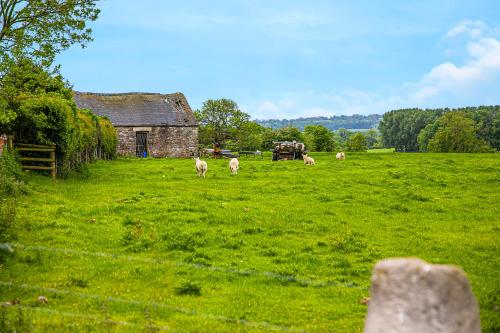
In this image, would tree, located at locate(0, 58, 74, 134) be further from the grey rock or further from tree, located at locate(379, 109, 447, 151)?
tree, located at locate(379, 109, 447, 151)

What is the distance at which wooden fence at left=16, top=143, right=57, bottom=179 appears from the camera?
2552 cm

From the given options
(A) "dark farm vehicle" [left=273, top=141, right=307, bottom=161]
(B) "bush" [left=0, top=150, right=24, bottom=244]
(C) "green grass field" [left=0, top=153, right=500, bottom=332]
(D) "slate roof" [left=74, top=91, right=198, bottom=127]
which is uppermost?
(D) "slate roof" [left=74, top=91, right=198, bottom=127]

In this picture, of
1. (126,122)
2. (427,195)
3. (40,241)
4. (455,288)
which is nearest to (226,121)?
(126,122)

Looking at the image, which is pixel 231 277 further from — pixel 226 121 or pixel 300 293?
pixel 226 121

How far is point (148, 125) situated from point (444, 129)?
6921cm

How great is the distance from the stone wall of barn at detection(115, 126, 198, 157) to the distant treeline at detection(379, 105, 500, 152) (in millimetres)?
60274

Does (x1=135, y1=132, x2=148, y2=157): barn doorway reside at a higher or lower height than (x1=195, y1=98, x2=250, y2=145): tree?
lower

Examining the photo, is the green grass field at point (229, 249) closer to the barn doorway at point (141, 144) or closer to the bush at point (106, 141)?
the bush at point (106, 141)

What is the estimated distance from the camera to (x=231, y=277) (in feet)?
38.8

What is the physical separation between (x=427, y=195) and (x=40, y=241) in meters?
17.5

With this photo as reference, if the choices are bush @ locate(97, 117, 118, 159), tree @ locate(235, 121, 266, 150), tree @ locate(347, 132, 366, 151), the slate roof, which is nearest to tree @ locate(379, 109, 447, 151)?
tree @ locate(347, 132, 366, 151)

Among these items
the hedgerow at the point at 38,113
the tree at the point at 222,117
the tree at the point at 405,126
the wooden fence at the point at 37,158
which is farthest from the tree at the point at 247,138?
the tree at the point at 405,126

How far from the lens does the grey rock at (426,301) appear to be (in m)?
3.54

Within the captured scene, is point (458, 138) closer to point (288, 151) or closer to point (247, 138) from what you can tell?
point (247, 138)
